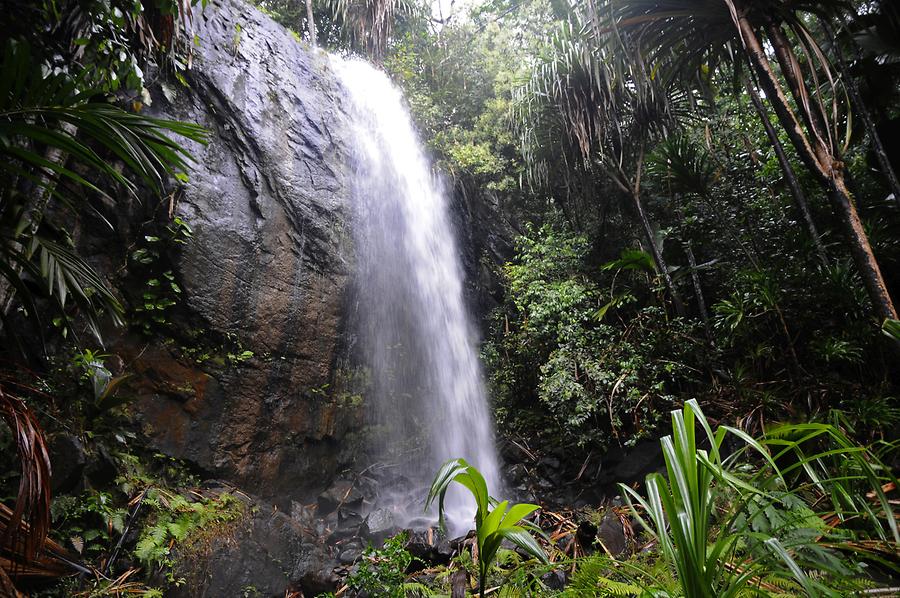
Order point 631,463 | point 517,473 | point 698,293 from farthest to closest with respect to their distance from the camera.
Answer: point 517,473, point 698,293, point 631,463

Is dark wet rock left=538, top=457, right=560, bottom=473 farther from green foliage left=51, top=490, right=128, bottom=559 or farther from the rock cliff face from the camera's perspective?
green foliage left=51, top=490, right=128, bottom=559

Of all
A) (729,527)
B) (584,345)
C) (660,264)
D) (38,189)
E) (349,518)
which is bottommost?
(349,518)

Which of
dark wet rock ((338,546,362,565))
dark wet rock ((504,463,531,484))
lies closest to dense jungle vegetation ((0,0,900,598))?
dark wet rock ((504,463,531,484))

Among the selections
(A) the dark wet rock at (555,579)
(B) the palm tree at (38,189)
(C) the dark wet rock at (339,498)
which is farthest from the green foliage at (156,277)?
(A) the dark wet rock at (555,579)

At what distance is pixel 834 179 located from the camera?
8.26 feet

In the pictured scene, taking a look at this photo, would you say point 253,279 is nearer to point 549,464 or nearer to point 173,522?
point 173,522

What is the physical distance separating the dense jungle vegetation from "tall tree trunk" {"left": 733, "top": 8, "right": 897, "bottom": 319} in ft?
0.05

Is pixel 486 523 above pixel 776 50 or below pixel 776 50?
below

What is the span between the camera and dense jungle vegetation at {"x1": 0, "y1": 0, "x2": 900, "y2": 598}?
1508mm

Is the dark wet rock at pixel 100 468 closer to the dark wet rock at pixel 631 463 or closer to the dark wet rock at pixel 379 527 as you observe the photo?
the dark wet rock at pixel 379 527

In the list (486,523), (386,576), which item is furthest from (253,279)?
(486,523)

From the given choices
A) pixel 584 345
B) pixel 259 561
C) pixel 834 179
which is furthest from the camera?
pixel 584 345

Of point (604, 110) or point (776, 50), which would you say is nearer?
point (776, 50)

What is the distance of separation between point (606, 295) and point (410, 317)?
2.54m
